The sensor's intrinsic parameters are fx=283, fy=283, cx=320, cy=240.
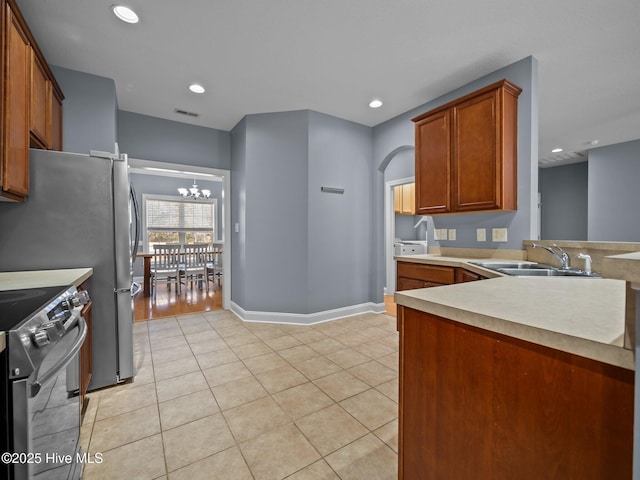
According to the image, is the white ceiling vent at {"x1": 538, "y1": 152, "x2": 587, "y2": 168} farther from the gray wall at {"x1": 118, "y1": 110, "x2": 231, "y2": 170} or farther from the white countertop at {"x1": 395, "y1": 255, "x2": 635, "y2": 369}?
the gray wall at {"x1": 118, "y1": 110, "x2": 231, "y2": 170}

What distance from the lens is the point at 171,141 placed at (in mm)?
3818

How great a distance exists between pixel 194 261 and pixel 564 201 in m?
7.85

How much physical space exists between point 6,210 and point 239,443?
6.69ft

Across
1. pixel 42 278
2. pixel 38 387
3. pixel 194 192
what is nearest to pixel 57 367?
Answer: pixel 38 387

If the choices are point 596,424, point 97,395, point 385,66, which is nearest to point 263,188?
point 385,66

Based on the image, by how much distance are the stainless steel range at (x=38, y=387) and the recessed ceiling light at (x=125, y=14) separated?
1.94 m

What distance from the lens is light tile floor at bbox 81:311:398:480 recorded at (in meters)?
1.41

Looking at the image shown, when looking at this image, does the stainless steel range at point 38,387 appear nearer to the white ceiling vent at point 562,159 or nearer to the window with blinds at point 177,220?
the window with blinds at point 177,220

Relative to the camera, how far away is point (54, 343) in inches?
40.3

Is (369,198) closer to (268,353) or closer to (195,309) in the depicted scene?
(268,353)

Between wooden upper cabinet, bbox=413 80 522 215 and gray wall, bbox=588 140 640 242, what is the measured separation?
150 inches

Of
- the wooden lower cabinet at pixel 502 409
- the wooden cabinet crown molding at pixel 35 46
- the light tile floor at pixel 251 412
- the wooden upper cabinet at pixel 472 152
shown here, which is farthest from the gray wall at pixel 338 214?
the wooden lower cabinet at pixel 502 409

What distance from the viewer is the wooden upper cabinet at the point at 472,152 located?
2.40 meters

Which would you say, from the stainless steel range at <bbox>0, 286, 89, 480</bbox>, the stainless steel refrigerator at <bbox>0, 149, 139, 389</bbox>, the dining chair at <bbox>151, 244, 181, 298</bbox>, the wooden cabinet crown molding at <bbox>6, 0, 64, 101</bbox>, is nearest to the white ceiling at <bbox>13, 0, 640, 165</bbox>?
the wooden cabinet crown molding at <bbox>6, 0, 64, 101</bbox>
